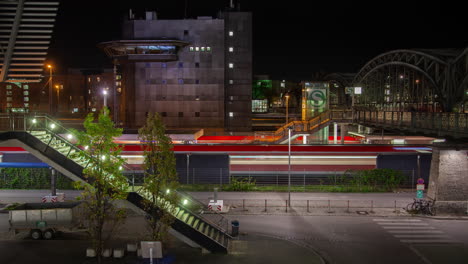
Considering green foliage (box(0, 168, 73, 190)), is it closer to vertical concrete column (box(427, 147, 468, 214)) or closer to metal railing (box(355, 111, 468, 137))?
metal railing (box(355, 111, 468, 137))

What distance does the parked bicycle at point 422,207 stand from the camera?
2683 cm

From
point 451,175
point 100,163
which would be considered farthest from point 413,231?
point 100,163

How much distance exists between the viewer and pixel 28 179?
34469mm

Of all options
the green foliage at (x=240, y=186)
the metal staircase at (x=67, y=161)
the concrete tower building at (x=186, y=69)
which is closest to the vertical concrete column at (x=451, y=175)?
the green foliage at (x=240, y=186)

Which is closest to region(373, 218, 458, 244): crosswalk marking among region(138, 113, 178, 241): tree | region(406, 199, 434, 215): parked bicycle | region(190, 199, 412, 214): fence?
region(406, 199, 434, 215): parked bicycle

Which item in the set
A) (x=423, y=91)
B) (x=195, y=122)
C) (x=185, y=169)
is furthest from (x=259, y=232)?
(x=195, y=122)

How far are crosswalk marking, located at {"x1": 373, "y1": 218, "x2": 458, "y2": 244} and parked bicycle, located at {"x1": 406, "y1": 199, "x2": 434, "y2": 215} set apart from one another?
4.83ft

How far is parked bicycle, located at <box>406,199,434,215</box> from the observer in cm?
2683

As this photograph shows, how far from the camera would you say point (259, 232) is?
22922 mm

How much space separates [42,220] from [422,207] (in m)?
22.5

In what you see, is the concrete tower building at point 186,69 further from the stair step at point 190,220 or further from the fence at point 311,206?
the stair step at point 190,220

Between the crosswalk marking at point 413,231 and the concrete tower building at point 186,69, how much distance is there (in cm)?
4856

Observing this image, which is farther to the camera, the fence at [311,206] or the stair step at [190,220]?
the fence at [311,206]

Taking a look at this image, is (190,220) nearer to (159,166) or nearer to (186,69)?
(159,166)
